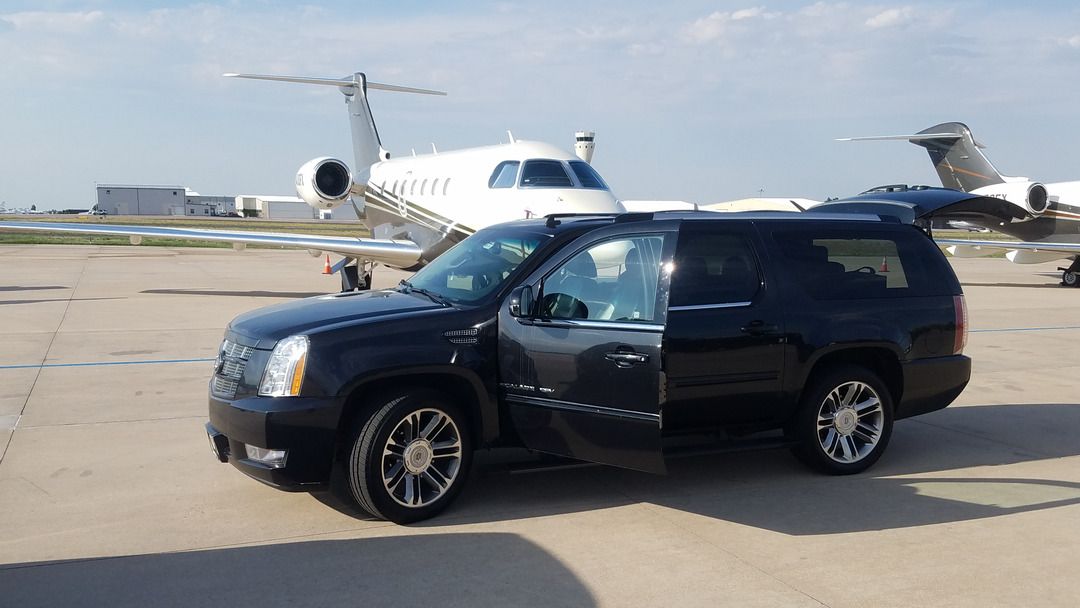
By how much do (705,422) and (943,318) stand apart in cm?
221

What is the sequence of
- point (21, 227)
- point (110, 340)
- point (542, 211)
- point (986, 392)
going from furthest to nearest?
point (21, 227)
point (542, 211)
point (110, 340)
point (986, 392)

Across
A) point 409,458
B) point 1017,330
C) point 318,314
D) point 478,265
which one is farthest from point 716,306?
point 1017,330

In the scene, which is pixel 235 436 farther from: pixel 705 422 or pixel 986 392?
pixel 986 392

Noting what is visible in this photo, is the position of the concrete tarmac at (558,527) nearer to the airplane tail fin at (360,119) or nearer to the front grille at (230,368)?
the front grille at (230,368)

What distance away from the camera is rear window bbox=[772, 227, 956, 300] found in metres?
6.09

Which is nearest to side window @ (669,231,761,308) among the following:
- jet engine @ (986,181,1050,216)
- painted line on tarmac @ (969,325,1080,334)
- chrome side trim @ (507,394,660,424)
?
chrome side trim @ (507,394,660,424)

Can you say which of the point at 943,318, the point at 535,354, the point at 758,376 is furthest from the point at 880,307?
the point at 535,354

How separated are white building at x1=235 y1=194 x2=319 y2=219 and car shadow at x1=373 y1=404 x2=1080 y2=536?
439 feet

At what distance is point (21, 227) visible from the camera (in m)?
16.8

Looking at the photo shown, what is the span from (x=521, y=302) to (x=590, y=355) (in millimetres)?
512

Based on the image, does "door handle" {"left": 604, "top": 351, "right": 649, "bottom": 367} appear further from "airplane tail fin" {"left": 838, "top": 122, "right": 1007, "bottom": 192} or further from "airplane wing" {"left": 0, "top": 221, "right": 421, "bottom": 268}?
"airplane tail fin" {"left": 838, "top": 122, "right": 1007, "bottom": 192}

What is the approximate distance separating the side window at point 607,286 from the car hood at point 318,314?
71 centimetres

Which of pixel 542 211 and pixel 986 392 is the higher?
pixel 542 211

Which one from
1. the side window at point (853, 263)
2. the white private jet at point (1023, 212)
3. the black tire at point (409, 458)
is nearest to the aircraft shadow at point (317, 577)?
the black tire at point (409, 458)
